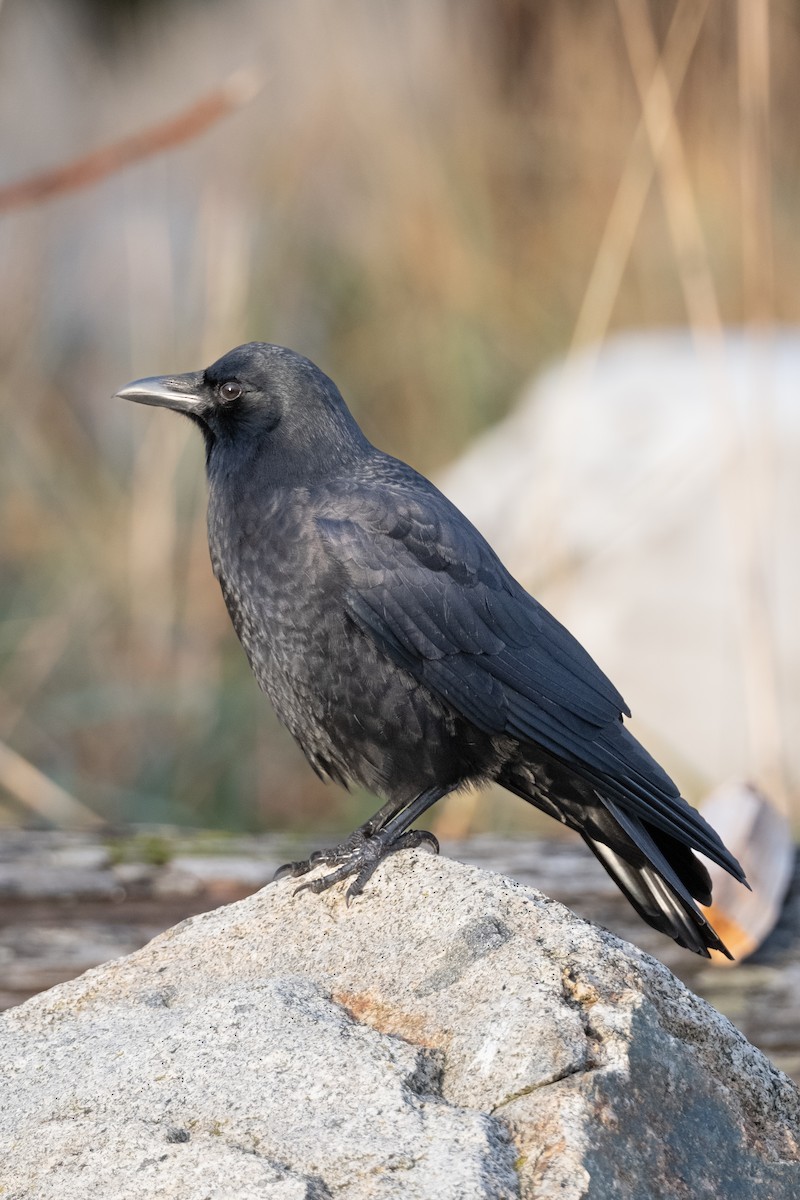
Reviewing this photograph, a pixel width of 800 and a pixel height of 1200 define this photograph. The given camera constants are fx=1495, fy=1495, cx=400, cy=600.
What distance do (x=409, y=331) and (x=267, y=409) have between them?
15.6 feet

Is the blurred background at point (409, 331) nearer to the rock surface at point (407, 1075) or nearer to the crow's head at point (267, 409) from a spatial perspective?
the crow's head at point (267, 409)

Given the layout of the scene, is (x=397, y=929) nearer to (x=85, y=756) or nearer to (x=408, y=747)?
(x=408, y=747)

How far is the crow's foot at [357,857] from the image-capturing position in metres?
2.45

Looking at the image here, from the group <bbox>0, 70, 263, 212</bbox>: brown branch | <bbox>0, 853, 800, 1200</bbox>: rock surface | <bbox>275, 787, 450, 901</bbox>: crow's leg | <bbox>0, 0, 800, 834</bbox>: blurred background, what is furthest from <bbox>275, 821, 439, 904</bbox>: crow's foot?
<bbox>0, 0, 800, 834</bbox>: blurred background

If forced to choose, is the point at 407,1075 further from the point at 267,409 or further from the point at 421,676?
the point at 267,409

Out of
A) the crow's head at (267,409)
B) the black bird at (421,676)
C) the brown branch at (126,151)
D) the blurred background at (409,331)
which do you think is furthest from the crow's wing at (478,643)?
the blurred background at (409,331)

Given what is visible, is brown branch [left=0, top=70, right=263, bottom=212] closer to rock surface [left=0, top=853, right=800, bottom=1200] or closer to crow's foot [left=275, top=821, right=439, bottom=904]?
crow's foot [left=275, top=821, right=439, bottom=904]

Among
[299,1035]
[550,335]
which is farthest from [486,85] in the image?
[299,1035]

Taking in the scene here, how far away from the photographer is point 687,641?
19.7 ft

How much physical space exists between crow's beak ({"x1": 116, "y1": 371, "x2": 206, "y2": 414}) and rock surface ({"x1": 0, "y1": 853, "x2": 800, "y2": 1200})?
1.17 m

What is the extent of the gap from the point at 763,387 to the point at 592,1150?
2891 millimetres

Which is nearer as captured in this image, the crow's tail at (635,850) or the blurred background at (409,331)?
the crow's tail at (635,850)

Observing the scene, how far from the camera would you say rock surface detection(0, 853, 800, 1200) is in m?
1.67

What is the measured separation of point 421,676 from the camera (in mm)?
2670
